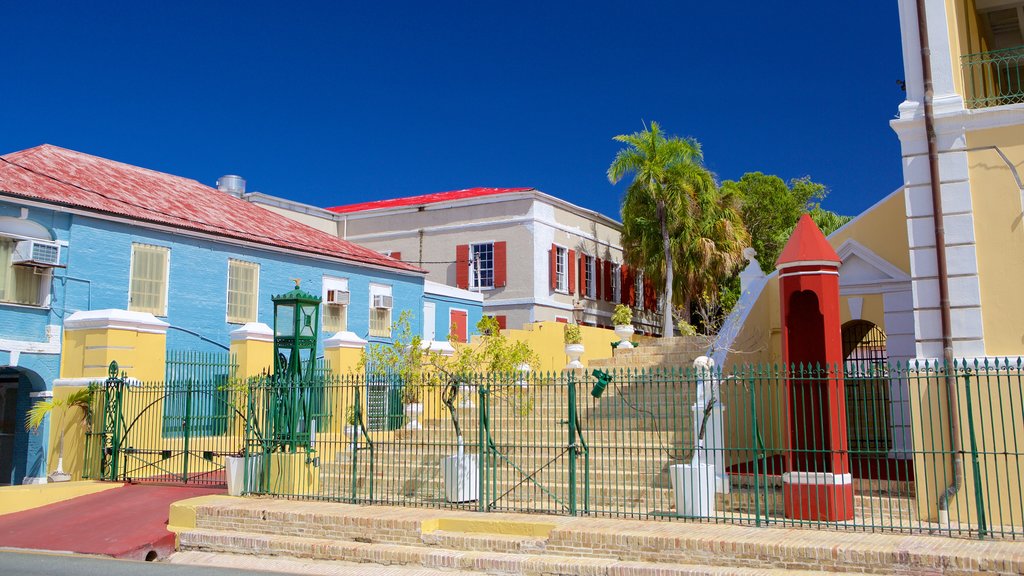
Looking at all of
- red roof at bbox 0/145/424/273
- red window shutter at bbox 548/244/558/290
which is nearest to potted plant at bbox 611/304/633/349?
red window shutter at bbox 548/244/558/290

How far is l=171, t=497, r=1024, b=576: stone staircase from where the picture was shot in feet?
27.7

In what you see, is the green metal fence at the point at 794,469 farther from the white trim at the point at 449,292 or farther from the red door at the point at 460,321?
the red door at the point at 460,321

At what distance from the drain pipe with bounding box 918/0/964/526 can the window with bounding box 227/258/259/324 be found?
1636cm

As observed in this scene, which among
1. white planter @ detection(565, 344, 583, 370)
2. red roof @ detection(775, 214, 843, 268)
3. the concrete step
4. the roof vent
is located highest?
the roof vent

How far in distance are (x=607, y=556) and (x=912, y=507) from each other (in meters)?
4.01

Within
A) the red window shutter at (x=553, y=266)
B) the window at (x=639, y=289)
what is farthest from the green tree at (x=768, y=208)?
the red window shutter at (x=553, y=266)

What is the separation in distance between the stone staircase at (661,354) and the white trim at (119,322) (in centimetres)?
964

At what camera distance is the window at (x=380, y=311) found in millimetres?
25750

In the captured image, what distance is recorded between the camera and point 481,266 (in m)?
31.3

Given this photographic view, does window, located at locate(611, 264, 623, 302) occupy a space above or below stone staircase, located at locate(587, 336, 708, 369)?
above

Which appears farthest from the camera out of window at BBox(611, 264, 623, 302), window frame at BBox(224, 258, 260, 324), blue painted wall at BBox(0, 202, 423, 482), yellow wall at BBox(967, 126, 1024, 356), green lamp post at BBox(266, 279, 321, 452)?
window at BBox(611, 264, 623, 302)

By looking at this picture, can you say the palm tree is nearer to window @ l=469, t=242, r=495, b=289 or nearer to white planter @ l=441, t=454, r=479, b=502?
window @ l=469, t=242, r=495, b=289

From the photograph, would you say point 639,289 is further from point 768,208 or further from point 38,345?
point 38,345

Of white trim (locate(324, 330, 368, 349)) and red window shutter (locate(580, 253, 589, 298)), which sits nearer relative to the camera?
white trim (locate(324, 330, 368, 349))
